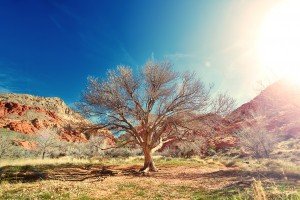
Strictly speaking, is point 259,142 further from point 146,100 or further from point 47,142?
point 47,142

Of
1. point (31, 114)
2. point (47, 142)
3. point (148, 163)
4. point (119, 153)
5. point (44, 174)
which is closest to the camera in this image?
point (44, 174)

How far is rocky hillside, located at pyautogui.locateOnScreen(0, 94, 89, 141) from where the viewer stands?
8729 cm

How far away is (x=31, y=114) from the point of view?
327 ft

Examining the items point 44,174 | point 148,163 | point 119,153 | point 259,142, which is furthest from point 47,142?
point 259,142

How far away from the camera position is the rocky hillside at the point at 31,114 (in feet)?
286

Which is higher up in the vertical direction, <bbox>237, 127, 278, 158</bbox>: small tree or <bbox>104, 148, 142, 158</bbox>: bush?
<bbox>104, 148, 142, 158</bbox>: bush

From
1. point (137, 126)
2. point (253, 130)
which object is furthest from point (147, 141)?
point (253, 130)

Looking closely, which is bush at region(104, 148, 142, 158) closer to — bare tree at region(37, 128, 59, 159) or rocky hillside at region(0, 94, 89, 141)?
bare tree at region(37, 128, 59, 159)

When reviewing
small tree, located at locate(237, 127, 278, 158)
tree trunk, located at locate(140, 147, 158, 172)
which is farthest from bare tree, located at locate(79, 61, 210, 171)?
small tree, located at locate(237, 127, 278, 158)

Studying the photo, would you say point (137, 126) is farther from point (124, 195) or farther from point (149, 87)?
point (124, 195)

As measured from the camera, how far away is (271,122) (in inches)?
3349

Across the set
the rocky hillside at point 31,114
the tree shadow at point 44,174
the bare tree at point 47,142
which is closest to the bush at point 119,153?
the bare tree at point 47,142

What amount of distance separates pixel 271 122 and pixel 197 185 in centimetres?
7462

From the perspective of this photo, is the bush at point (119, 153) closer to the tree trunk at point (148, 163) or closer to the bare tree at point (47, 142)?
the bare tree at point (47, 142)
